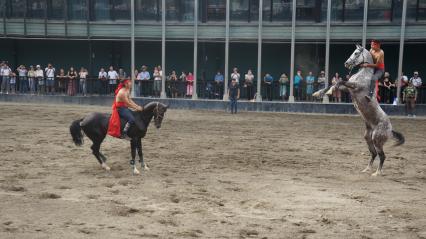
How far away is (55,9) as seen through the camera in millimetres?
34594

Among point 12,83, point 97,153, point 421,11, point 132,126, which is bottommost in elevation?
point 97,153

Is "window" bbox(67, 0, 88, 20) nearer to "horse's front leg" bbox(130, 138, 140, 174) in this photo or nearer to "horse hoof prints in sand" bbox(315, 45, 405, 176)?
"horse's front leg" bbox(130, 138, 140, 174)

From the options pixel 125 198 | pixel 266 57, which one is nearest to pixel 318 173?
pixel 125 198

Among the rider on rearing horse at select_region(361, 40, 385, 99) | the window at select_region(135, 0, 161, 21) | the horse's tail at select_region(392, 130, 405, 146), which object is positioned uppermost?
the window at select_region(135, 0, 161, 21)

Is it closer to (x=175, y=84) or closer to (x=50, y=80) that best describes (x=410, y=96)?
(x=175, y=84)

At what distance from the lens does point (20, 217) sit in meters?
10.1

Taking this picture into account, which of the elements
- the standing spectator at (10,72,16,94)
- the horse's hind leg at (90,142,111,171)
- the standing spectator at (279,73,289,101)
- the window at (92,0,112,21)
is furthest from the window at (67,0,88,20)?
the horse's hind leg at (90,142,111,171)

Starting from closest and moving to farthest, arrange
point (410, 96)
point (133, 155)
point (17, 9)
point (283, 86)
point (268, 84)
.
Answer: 1. point (133, 155)
2. point (410, 96)
3. point (283, 86)
4. point (268, 84)
5. point (17, 9)

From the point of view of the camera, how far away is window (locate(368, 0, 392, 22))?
30531 mm

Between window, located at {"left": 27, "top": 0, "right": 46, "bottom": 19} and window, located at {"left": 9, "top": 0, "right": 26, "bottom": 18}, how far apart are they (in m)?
0.36

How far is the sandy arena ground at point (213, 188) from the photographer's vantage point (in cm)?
978

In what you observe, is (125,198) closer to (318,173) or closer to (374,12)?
(318,173)

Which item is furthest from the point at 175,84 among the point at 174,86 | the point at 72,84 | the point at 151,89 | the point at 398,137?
the point at 398,137

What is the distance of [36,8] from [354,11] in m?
18.1
